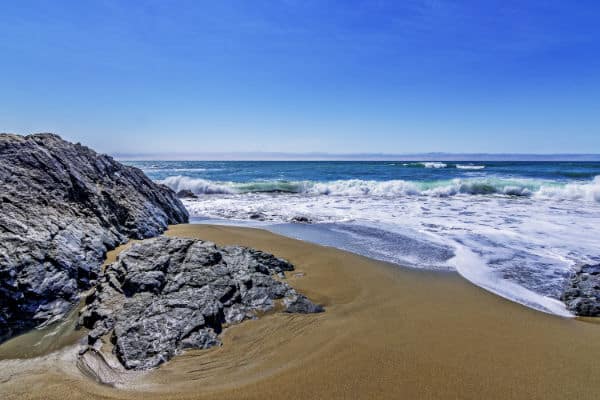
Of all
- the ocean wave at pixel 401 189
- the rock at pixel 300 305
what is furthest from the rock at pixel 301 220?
the ocean wave at pixel 401 189

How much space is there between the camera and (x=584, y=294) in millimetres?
4570

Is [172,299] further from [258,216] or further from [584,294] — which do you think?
[258,216]

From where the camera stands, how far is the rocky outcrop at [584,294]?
14.3 feet

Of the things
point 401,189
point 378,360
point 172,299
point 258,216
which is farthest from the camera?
point 401,189

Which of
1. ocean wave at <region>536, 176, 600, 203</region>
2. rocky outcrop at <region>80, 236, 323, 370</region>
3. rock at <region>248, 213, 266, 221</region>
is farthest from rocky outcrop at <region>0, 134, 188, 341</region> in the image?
ocean wave at <region>536, 176, 600, 203</region>

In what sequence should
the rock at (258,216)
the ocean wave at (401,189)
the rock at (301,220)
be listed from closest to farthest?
the rock at (301,220) → the rock at (258,216) → the ocean wave at (401,189)

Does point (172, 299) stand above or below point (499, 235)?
above

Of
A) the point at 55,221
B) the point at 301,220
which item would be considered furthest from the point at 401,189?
the point at 55,221

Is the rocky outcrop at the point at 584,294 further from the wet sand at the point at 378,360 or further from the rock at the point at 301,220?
the rock at the point at 301,220

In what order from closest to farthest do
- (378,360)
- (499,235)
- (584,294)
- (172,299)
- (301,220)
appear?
(378,360) → (172,299) → (584,294) → (499,235) → (301,220)

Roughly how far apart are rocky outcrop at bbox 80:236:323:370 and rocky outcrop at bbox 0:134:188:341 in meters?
0.53

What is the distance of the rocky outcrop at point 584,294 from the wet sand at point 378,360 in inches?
13.5

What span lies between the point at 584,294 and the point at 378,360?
3477 mm

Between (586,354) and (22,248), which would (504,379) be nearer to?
(586,354)
